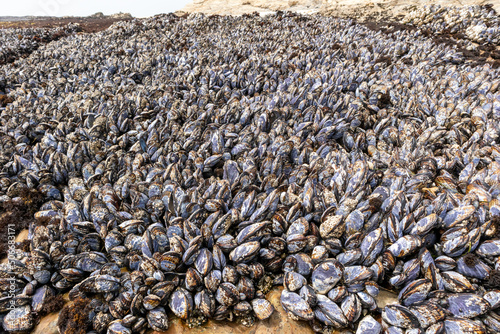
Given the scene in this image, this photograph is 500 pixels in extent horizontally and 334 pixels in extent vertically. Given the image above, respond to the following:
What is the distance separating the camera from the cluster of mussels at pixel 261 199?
6.48ft

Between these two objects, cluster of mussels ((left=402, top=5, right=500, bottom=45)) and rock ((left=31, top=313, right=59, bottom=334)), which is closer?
rock ((left=31, top=313, right=59, bottom=334))

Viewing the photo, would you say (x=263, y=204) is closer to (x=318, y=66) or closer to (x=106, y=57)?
(x=318, y=66)

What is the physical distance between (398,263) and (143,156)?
3062mm

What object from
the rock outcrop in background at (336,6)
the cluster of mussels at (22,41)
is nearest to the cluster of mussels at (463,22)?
the rock outcrop in background at (336,6)

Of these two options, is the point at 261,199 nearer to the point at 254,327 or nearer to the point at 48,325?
the point at 254,327

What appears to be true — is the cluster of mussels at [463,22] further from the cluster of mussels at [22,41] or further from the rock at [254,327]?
the cluster of mussels at [22,41]

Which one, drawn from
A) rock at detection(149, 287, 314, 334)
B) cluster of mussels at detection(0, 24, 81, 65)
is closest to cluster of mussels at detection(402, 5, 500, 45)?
rock at detection(149, 287, 314, 334)

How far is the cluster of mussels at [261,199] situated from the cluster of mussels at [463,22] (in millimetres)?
4687

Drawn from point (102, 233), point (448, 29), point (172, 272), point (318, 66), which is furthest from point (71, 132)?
point (448, 29)

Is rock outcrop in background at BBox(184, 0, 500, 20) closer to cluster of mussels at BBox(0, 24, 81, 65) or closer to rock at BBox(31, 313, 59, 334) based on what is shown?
cluster of mussels at BBox(0, 24, 81, 65)

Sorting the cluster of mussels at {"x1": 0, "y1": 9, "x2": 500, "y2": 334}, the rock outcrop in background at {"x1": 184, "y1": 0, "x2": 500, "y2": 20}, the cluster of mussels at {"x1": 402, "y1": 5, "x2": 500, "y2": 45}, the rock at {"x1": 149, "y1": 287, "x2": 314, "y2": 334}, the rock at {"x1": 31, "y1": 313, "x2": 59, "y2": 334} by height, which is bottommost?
the rock at {"x1": 149, "y1": 287, "x2": 314, "y2": 334}

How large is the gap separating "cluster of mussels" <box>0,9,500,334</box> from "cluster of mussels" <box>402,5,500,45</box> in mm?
4687

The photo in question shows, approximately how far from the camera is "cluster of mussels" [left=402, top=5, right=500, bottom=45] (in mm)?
8680

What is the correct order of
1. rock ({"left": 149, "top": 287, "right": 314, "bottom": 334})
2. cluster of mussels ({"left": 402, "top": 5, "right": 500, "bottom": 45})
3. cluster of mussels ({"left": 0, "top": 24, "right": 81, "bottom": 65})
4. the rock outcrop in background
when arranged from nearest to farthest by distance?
rock ({"left": 149, "top": 287, "right": 314, "bottom": 334}) → cluster of mussels ({"left": 402, "top": 5, "right": 500, "bottom": 45}) → cluster of mussels ({"left": 0, "top": 24, "right": 81, "bottom": 65}) → the rock outcrop in background
